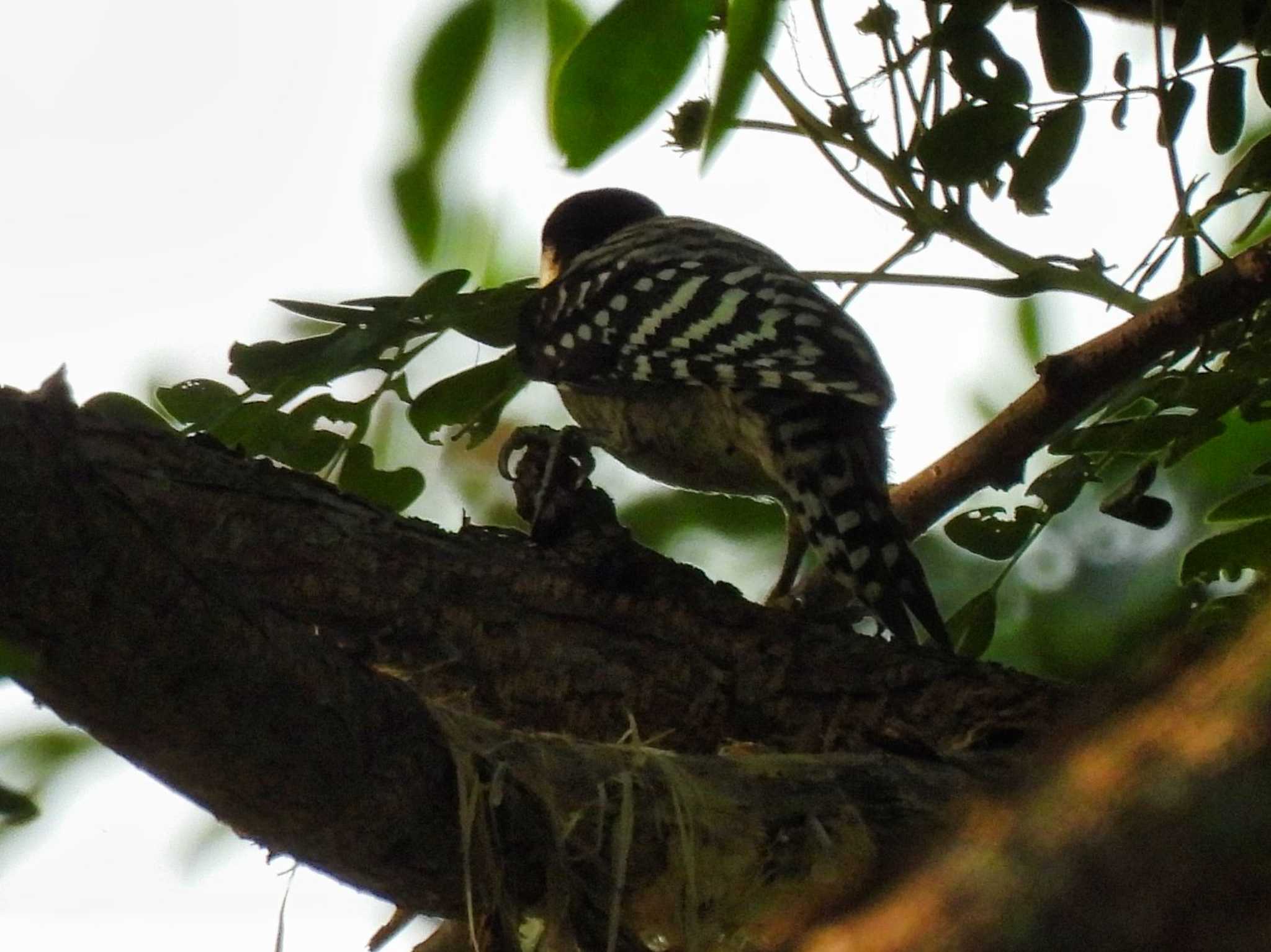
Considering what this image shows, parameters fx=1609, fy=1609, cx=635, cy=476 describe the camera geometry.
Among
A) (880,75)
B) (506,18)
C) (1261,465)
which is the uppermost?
(880,75)

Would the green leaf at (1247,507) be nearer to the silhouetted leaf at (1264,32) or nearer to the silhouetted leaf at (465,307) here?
the silhouetted leaf at (1264,32)

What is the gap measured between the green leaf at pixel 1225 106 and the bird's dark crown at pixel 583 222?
7.82ft

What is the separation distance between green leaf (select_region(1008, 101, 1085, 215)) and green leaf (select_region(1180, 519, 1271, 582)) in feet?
2.01

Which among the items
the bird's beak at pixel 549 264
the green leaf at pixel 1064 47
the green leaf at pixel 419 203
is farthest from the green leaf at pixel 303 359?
the bird's beak at pixel 549 264

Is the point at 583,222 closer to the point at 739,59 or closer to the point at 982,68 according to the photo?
the point at 982,68

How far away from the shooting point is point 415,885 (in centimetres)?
184

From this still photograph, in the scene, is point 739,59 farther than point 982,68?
No

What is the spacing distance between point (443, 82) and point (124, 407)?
128 centimetres

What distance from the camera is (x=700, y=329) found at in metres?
3.16

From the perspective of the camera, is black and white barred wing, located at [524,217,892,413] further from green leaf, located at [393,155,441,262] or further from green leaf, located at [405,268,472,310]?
green leaf, located at [393,155,441,262]

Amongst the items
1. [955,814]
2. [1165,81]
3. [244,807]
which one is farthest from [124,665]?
[1165,81]

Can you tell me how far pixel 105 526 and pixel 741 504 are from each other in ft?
6.94

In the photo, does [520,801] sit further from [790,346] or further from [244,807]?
[790,346]

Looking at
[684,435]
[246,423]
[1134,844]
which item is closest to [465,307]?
[246,423]
